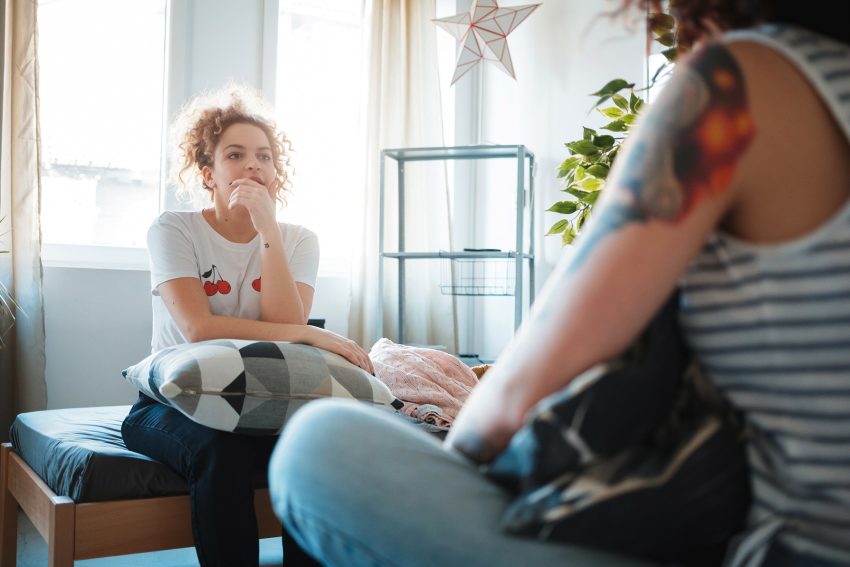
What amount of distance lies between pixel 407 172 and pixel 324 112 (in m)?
0.48

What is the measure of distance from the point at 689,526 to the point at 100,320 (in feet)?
9.62

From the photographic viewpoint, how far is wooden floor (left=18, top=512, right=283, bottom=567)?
7.13 ft

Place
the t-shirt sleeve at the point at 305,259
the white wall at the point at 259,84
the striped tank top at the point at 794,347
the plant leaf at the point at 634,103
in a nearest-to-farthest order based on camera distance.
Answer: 1. the striped tank top at the point at 794,347
2. the t-shirt sleeve at the point at 305,259
3. the plant leaf at the point at 634,103
4. the white wall at the point at 259,84

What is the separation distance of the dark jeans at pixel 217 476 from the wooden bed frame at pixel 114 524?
0.23 ft

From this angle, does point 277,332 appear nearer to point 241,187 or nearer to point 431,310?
point 241,187

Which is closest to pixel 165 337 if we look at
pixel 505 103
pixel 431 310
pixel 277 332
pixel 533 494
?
pixel 277 332

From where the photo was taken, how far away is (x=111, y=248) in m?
3.27

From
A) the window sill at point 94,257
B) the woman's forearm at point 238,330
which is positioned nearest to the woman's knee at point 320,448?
the woman's forearm at point 238,330

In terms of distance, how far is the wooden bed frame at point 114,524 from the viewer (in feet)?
5.06

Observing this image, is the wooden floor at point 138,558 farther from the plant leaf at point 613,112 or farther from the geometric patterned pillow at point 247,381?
the plant leaf at point 613,112

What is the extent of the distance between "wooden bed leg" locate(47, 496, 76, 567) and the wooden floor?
25.8 inches

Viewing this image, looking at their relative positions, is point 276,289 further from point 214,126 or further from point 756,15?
point 756,15

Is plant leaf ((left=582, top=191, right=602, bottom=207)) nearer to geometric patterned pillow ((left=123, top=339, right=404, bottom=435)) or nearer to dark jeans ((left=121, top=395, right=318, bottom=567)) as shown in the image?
geometric patterned pillow ((left=123, top=339, right=404, bottom=435))

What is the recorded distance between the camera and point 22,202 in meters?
2.92
